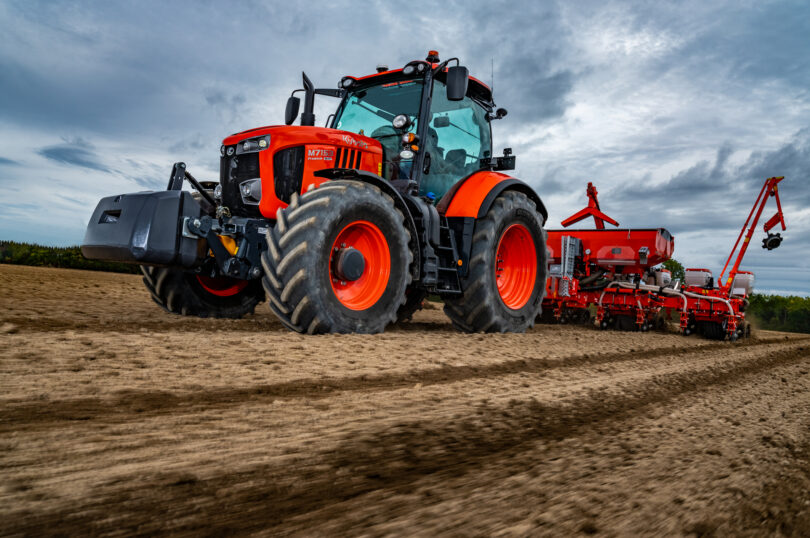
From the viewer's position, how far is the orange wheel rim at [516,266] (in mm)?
5832

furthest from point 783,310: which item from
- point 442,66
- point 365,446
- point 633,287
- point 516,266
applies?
point 365,446

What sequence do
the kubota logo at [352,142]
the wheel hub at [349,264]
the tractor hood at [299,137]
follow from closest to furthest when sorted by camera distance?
the wheel hub at [349,264] < the tractor hood at [299,137] < the kubota logo at [352,142]

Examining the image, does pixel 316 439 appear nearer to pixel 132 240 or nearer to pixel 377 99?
pixel 132 240

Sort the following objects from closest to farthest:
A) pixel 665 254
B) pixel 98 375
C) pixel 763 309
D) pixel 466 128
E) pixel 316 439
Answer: pixel 316 439 < pixel 98 375 < pixel 466 128 < pixel 665 254 < pixel 763 309

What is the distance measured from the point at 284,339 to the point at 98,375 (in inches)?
53.9

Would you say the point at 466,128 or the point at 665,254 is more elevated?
the point at 466,128

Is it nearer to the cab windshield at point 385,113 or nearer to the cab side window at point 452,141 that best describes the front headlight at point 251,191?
the cab windshield at point 385,113

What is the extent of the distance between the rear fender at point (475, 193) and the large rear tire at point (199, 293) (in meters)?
2.16

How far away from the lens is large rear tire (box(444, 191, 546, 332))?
496cm

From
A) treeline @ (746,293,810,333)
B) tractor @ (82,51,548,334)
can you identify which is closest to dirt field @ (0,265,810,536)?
tractor @ (82,51,548,334)

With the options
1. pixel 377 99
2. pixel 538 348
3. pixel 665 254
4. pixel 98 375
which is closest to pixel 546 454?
pixel 98 375

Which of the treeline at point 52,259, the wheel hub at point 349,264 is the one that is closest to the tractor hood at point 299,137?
the wheel hub at point 349,264

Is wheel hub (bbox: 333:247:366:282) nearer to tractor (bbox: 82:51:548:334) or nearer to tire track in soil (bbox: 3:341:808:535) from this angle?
tractor (bbox: 82:51:548:334)

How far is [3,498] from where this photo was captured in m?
1.04
